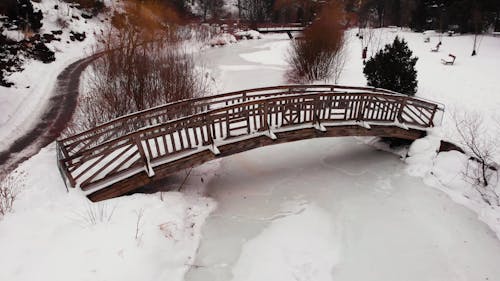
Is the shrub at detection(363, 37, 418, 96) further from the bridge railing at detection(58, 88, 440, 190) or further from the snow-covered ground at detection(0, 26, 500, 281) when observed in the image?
the bridge railing at detection(58, 88, 440, 190)

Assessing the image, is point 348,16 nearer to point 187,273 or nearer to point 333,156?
point 333,156

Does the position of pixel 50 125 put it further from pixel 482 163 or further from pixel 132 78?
pixel 482 163

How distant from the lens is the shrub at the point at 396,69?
15570 mm

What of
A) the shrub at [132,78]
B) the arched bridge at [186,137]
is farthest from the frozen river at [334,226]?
the shrub at [132,78]

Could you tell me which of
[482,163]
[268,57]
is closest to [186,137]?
[482,163]

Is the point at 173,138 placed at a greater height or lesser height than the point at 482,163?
greater

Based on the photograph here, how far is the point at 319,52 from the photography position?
67.8 ft

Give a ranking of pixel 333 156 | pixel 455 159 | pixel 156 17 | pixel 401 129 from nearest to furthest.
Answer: pixel 455 159, pixel 401 129, pixel 333 156, pixel 156 17

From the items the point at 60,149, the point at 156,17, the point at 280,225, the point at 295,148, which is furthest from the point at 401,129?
the point at 156,17

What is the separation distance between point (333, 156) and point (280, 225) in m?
5.10

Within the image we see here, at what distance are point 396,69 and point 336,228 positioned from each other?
1031cm

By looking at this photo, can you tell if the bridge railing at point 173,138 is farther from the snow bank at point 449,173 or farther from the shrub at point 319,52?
the shrub at point 319,52

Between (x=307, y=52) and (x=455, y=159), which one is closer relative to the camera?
(x=455, y=159)

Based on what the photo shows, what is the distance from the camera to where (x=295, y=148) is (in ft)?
43.6
